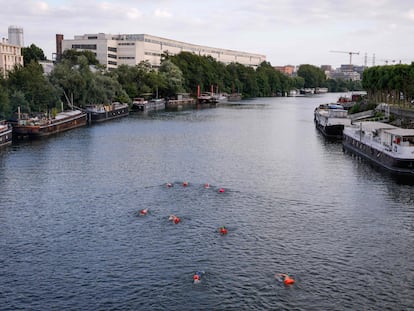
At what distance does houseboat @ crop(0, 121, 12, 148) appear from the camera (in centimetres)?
7838

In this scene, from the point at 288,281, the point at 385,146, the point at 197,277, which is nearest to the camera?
the point at 288,281

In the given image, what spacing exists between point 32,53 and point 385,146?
5815 inches

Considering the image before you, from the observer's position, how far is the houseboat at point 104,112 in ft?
397

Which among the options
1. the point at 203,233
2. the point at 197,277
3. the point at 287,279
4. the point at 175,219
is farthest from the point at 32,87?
the point at 287,279

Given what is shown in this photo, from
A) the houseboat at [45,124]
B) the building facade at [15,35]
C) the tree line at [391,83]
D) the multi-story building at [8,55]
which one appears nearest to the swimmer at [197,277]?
the houseboat at [45,124]

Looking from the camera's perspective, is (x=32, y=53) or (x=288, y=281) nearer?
(x=288, y=281)

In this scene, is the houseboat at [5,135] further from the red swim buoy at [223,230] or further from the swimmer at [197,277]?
the swimmer at [197,277]

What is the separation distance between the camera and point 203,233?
3841cm

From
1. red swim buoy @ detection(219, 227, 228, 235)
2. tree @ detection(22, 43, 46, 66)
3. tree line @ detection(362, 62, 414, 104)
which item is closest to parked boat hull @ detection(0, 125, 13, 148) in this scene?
red swim buoy @ detection(219, 227, 228, 235)

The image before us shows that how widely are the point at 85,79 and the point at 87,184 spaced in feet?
248

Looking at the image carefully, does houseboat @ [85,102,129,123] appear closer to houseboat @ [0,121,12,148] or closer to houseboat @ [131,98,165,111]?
houseboat @ [131,98,165,111]

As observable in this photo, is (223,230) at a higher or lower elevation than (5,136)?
lower

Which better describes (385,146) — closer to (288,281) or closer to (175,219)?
(175,219)

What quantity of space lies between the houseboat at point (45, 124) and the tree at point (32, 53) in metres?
75.5
